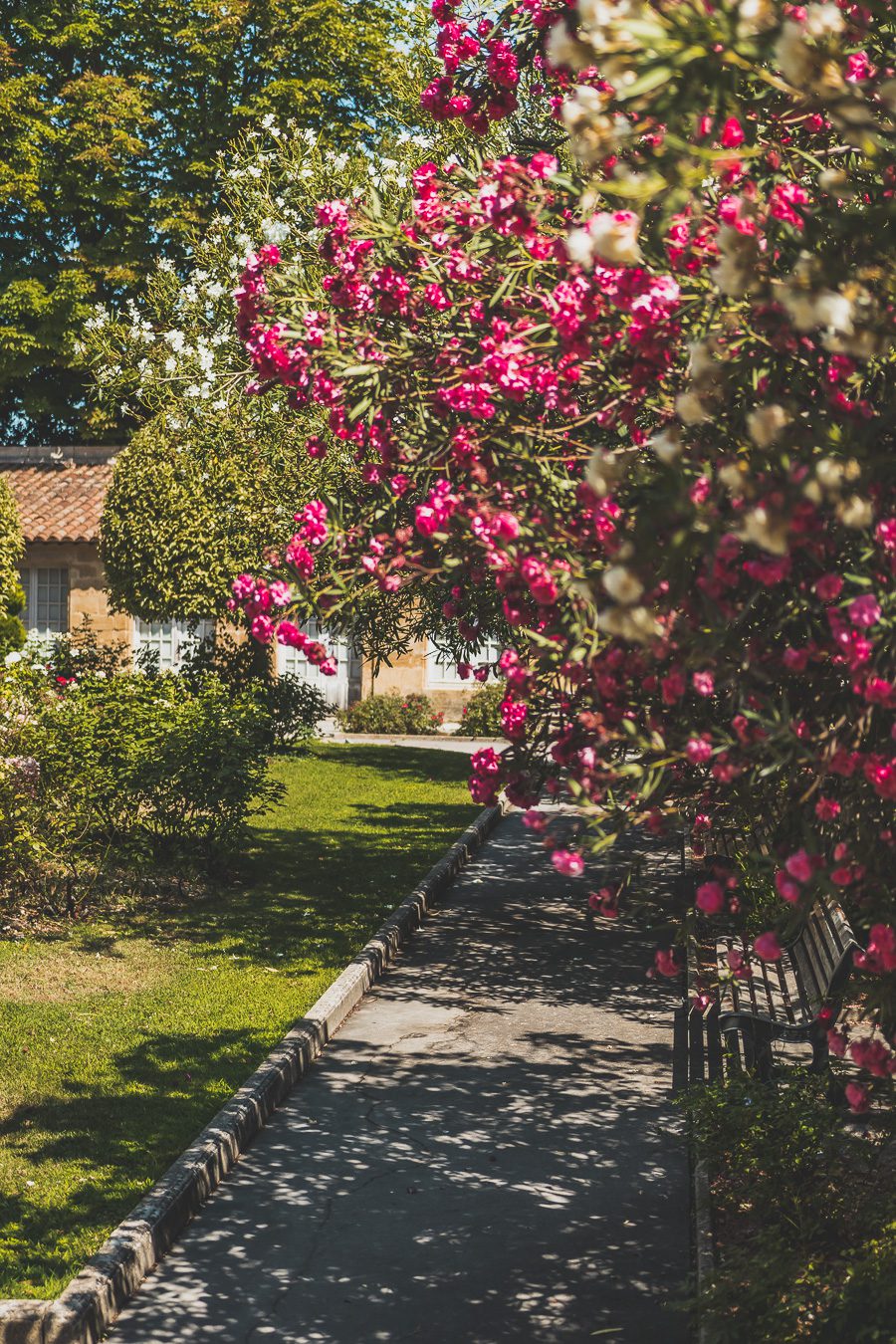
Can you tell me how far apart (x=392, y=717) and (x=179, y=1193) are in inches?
763

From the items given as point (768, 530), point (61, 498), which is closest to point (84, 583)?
point (61, 498)

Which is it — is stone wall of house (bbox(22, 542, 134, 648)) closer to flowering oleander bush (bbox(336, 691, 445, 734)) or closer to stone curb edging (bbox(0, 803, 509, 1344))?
flowering oleander bush (bbox(336, 691, 445, 734))

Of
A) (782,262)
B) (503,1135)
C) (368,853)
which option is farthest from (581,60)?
(368,853)

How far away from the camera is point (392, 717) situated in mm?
24875

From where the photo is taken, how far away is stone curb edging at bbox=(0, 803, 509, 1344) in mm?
4551

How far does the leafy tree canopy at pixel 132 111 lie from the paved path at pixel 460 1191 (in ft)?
72.6

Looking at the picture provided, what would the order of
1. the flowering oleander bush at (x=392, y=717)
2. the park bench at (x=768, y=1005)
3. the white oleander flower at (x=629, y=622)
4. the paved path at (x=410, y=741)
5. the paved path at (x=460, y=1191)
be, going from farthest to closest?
the flowering oleander bush at (x=392, y=717)
the paved path at (x=410, y=741)
the park bench at (x=768, y=1005)
the paved path at (x=460, y=1191)
the white oleander flower at (x=629, y=622)

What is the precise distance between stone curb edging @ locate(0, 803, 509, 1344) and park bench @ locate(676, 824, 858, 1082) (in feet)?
6.54

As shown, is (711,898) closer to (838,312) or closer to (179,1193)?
(838,312)

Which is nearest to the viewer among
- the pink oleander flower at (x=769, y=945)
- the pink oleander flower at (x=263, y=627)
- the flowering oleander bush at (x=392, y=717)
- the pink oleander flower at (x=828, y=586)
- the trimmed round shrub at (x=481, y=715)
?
the pink oleander flower at (x=828, y=586)

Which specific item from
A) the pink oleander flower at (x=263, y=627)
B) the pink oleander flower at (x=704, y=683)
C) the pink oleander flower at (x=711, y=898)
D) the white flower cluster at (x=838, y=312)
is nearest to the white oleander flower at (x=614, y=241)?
the white flower cluster at (x=838, y=312)

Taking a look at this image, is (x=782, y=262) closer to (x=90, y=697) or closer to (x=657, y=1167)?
(x=657, y=1167)

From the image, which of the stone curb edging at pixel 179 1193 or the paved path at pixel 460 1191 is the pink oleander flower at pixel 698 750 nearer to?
the paved path at pixel 460 1191

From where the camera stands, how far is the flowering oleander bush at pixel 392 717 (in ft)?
81.1
